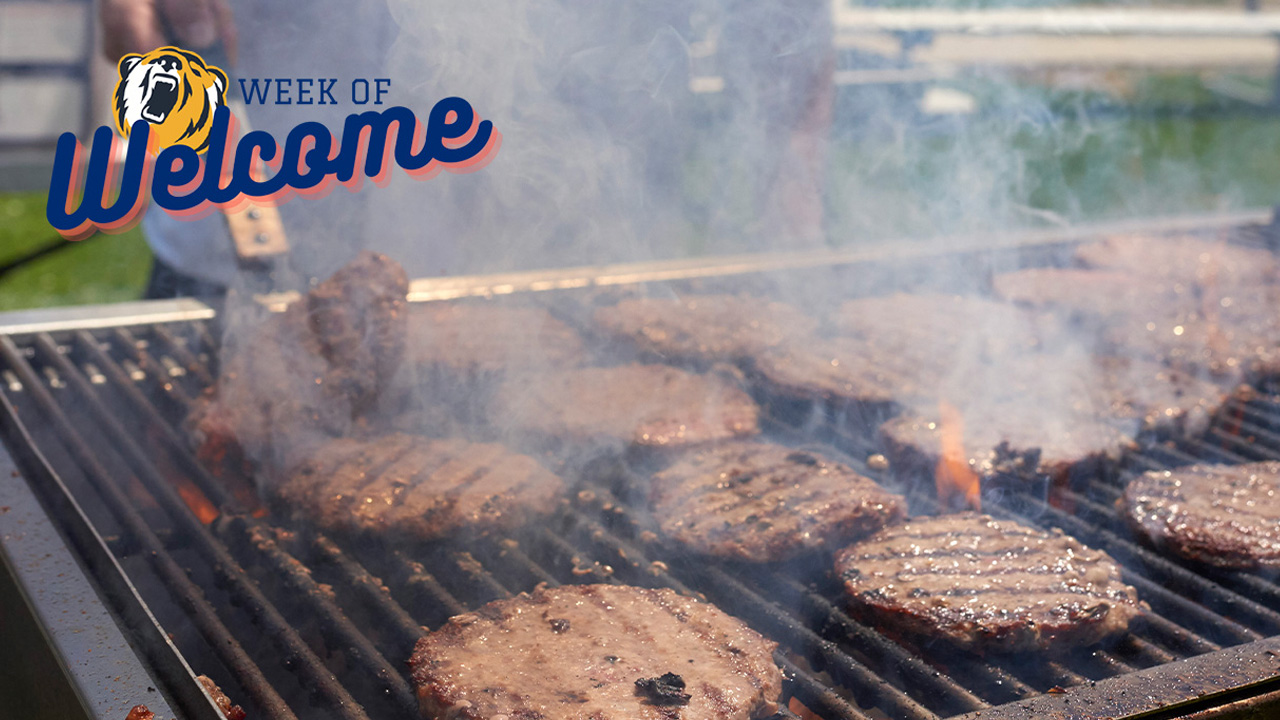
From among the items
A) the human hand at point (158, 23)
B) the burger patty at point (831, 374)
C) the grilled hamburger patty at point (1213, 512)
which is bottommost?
the grilled hamburger patty at point (1213, 512)

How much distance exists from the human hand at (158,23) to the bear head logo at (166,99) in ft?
0.74

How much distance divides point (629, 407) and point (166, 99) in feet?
5.11

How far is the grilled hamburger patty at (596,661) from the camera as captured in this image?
6.07ft

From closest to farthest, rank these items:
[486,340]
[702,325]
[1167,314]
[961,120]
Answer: [486,340] → [702,325] → [1167,314] → [961,120]

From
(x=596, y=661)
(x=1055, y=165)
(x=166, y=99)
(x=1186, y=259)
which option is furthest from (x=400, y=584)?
(x=1055, y=165)

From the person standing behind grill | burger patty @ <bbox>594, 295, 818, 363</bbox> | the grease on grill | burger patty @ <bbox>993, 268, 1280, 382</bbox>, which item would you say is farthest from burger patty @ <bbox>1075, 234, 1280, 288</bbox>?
the grease on grill

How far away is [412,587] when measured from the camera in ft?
7.73

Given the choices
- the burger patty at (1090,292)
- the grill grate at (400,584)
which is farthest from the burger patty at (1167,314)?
the grill grate at (400,584)

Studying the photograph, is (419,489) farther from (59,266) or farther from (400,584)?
(59,266)

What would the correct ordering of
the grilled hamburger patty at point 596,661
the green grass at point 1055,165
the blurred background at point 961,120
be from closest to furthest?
the grilled hamburger patty at point 596,661 → the green grass at point 1055,165 → the blurred background at point 961,120

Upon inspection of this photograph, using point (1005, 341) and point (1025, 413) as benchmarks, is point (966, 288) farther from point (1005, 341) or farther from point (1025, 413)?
point (1025, 413)

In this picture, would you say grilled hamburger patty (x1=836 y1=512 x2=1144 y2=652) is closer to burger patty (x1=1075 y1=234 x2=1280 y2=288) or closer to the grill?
the grill

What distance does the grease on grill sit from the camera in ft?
6.13

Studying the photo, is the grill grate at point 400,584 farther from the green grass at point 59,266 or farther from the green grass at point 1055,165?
the green grass at point 59,266
